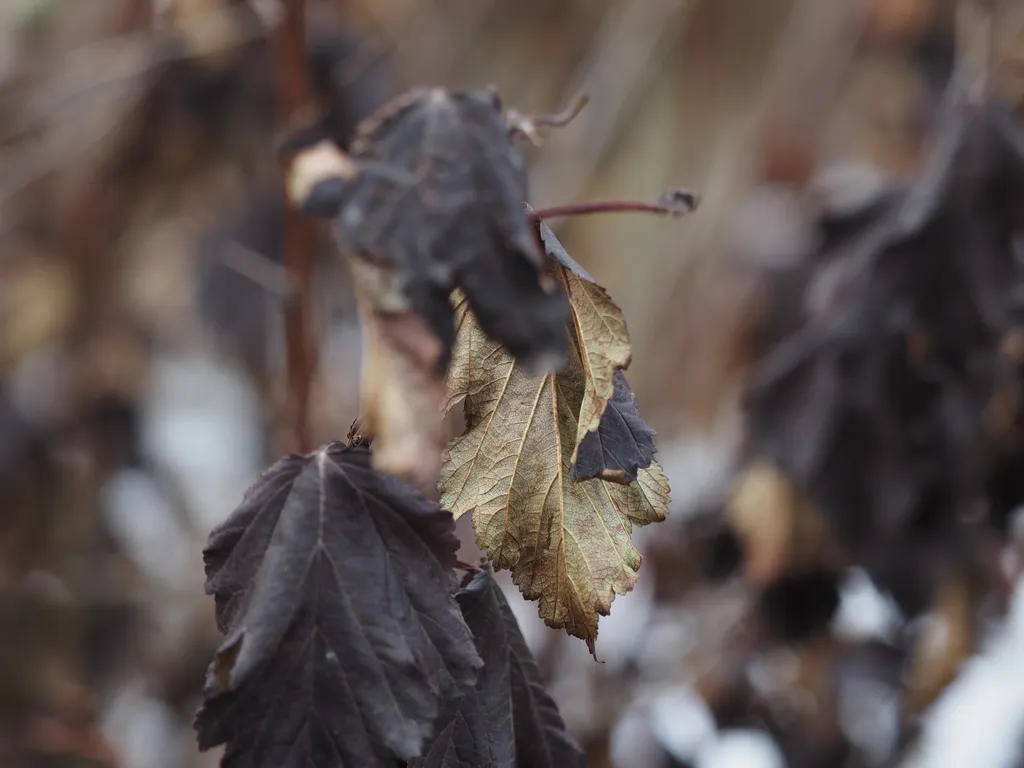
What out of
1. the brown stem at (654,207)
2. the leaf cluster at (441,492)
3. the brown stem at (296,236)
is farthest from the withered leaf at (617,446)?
the brown stem at (296,236)

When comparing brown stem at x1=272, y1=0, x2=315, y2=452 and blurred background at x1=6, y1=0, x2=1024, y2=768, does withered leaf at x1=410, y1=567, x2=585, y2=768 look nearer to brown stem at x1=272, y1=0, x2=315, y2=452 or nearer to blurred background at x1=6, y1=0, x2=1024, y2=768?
brown stem at x1=272, y1=0, x2=315, y2=452

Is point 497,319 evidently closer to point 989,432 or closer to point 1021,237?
point 1021,237

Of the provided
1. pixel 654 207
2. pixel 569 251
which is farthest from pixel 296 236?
pixel 569 251

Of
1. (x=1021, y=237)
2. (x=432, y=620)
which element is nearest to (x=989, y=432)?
(x=1021, y=237)

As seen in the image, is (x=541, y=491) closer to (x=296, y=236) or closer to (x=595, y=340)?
(x=595, y=340)

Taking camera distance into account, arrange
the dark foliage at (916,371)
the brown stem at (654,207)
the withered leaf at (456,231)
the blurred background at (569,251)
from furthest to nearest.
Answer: the blurred background at (569,251) → the dark foliage at (916,371) → the brown stem at (654,207) → the withered leaf at (456,231)

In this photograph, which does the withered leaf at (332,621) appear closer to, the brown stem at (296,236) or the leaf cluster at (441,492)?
the leaf cluster at (441,492)

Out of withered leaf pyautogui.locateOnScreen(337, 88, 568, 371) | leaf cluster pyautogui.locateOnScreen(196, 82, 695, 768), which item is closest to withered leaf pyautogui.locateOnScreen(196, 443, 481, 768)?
leaf cluster pyautogui.locateOnScreen(196, 82, 695, 768)
